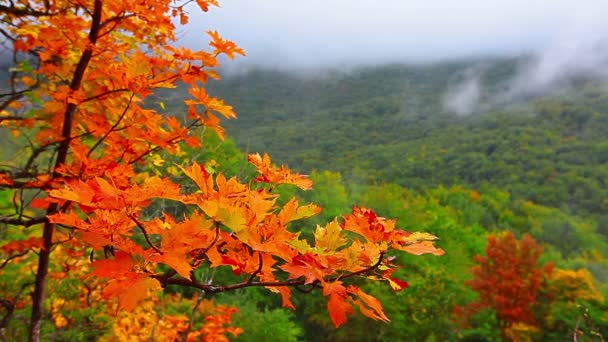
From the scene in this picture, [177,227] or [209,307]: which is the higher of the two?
[177,227]

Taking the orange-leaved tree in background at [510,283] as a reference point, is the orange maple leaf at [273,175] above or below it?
above

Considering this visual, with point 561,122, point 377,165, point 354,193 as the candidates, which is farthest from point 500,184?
point 354,193

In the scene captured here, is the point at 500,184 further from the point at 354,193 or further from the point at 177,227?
the point at 177,227

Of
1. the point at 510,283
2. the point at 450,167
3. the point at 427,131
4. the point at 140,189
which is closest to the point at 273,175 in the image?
the point at 140,189

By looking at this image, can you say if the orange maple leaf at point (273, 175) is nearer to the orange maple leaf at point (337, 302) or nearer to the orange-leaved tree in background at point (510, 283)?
the orange maple leaf at point (337, 302)

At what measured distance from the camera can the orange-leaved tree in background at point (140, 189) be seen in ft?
3.33

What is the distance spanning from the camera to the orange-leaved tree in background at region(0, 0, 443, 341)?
1.02 m

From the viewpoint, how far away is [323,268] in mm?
1106

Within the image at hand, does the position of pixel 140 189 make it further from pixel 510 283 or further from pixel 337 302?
pixel 510 283

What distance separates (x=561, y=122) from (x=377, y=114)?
3431 cm

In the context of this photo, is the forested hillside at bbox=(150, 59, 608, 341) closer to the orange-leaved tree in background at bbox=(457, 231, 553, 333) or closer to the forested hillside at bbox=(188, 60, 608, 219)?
the orange-leaved tree in background at bbox=(457, 231, 553, 333)

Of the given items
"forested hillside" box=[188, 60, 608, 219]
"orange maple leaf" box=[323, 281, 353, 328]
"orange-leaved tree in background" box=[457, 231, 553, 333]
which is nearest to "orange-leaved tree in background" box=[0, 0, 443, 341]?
"orange maple leaf" box=[323, 281, 353, 328]

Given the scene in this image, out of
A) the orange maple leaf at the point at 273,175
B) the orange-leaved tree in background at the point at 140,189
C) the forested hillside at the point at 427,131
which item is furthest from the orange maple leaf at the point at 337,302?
the forested hillside at the point at 427,131

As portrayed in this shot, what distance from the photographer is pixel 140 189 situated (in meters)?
1.04
